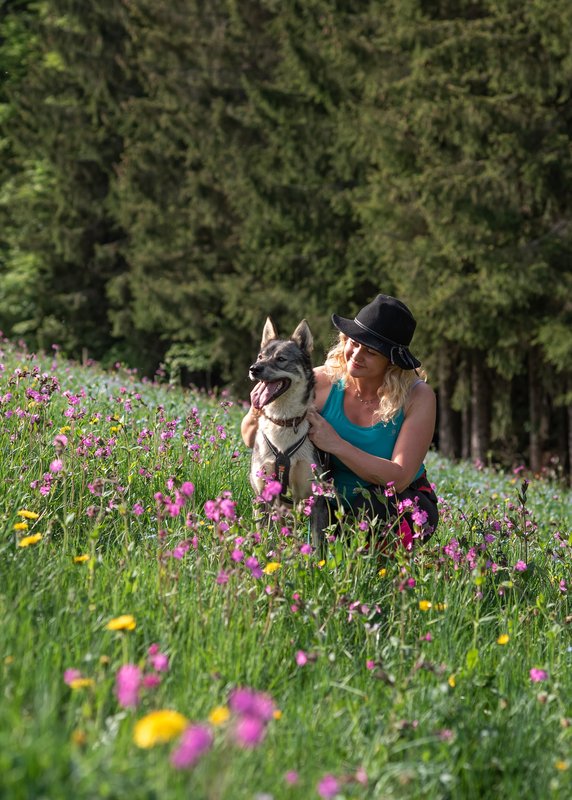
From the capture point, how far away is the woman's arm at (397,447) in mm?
5281

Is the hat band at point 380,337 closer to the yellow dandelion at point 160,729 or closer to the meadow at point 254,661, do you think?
the meadow at point 254,661

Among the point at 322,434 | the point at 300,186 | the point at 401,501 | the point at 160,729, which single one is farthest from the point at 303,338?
the point at 300,186

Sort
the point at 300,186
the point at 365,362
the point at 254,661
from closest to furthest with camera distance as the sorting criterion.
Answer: the point at 254,661 < the point at 365,362 < the point at 300,186

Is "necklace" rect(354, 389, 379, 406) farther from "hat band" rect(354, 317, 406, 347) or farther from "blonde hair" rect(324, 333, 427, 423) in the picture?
"hat band" rect(354, 317, 406, 347)

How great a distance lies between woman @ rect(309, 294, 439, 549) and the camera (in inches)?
211

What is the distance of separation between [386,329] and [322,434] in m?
0.72

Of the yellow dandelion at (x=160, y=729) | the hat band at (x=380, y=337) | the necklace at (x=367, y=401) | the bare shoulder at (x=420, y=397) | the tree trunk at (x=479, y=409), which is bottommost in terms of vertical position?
the tree trunk at (x=479, y=409)

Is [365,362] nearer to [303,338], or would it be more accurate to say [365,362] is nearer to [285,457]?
[303,338]

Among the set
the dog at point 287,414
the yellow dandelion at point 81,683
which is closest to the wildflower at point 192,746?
the yellow dandelion at point 81,683

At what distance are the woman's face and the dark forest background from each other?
6.80 meters

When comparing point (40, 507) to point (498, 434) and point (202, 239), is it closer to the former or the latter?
point (498, 434)

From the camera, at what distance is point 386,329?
5.46m

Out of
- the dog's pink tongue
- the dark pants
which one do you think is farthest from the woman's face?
the dark pants

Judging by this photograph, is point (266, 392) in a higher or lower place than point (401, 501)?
higher
